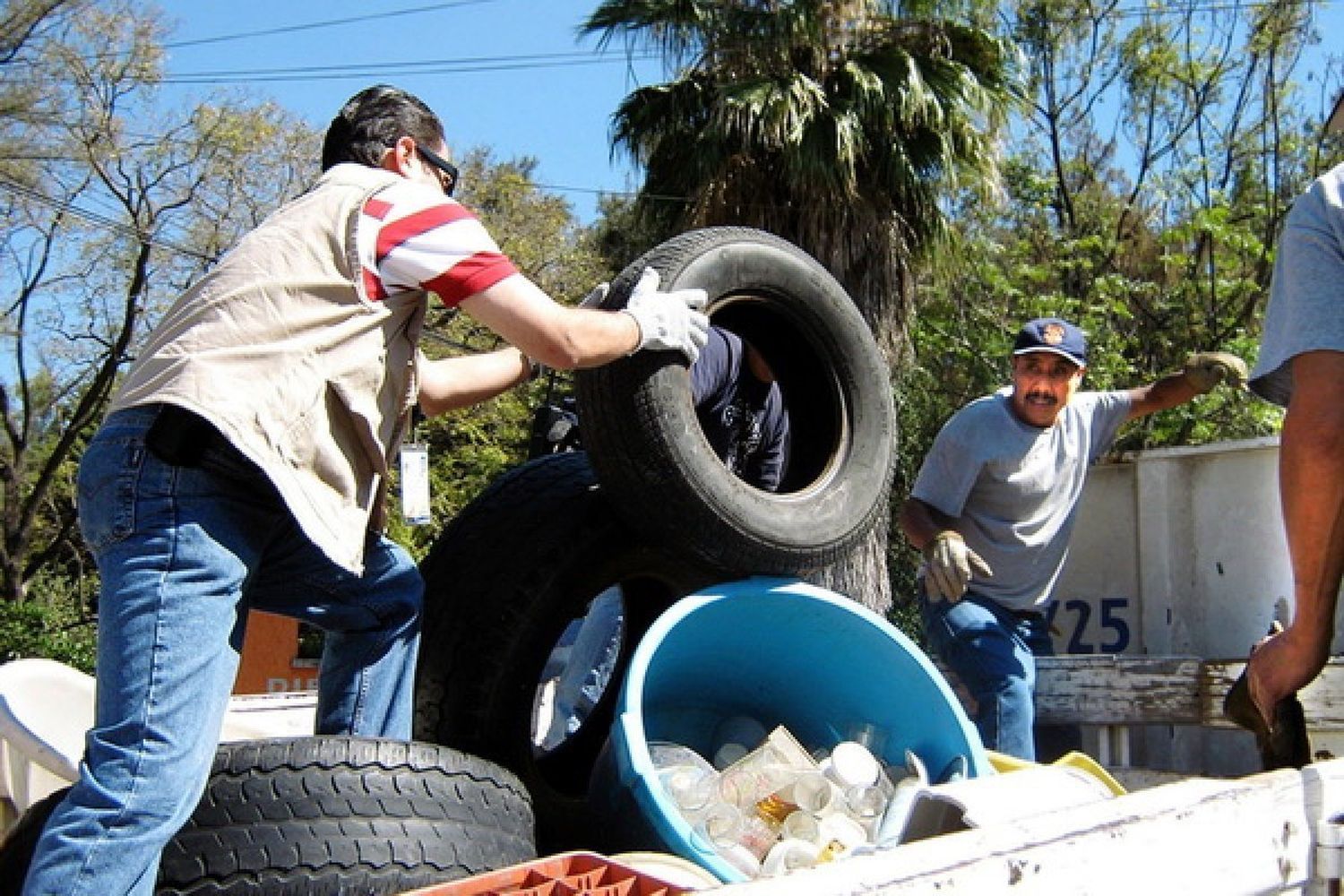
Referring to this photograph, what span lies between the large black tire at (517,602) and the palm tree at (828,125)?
35.7ft

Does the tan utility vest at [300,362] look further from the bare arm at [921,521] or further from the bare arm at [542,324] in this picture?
the bare arm at [921,521]

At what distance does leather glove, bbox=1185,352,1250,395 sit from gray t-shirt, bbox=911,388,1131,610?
0.53 meters

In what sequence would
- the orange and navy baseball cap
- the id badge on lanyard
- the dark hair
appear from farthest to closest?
the id badge on lanyard → the orange and navy baseball cap → the dark hair

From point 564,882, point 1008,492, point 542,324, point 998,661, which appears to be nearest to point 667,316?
point 542,324

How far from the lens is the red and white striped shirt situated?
231 cm

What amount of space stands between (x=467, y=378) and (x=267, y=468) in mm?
972

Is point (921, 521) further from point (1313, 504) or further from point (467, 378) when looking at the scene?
point (1313, 504)

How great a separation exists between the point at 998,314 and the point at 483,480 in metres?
8.31

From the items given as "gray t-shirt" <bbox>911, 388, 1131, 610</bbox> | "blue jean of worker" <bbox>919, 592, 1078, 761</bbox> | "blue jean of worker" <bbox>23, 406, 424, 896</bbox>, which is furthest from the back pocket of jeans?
"gray t-shirt" <bbox>911, 388, 1131, 610</bbox>

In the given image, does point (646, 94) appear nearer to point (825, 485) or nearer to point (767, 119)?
point (767, 119)

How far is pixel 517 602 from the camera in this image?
290 cm

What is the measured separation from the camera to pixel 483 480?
72.2 feet

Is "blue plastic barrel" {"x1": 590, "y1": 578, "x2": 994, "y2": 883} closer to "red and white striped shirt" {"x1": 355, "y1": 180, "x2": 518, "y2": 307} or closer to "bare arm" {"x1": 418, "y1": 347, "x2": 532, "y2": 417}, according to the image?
"bare arm" {"x1": 418, "y1": 347, "x2": 532, "y2": 417}

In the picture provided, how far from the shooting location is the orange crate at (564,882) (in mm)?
1813
